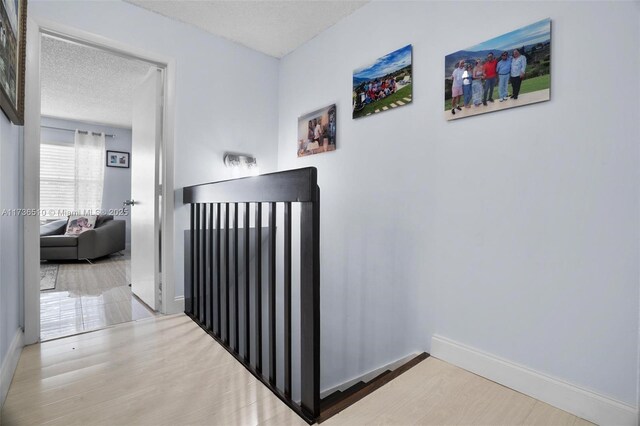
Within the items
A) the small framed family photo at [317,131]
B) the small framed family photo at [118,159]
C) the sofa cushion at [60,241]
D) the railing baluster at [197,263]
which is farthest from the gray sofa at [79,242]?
the small framed family photo at [317,131]

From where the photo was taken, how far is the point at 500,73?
4.77ft

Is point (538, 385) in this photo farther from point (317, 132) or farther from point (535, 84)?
point (317, 132)

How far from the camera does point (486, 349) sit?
150 cm

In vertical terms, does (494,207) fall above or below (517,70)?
below

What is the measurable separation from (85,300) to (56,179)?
158 inches

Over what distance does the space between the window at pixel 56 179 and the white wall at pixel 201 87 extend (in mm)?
4677

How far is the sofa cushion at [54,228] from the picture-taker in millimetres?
4775

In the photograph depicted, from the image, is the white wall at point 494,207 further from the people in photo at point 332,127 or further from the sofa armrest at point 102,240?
the sofa armrest at point 102,240

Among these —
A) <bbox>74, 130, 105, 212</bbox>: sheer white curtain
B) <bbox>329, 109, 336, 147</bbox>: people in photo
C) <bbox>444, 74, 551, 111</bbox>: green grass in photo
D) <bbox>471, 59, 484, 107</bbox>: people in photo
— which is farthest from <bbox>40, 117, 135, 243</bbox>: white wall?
<bbox>444, 74, 551, 111</bbox>: green grass in photo

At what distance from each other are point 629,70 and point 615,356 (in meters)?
1.09

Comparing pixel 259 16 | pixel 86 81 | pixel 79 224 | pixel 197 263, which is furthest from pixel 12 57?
pixel 79 224

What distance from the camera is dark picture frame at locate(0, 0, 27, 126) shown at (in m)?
1.10

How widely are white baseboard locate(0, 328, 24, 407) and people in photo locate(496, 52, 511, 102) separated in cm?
249

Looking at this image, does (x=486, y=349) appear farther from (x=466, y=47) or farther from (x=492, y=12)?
(x=492, y=12)
